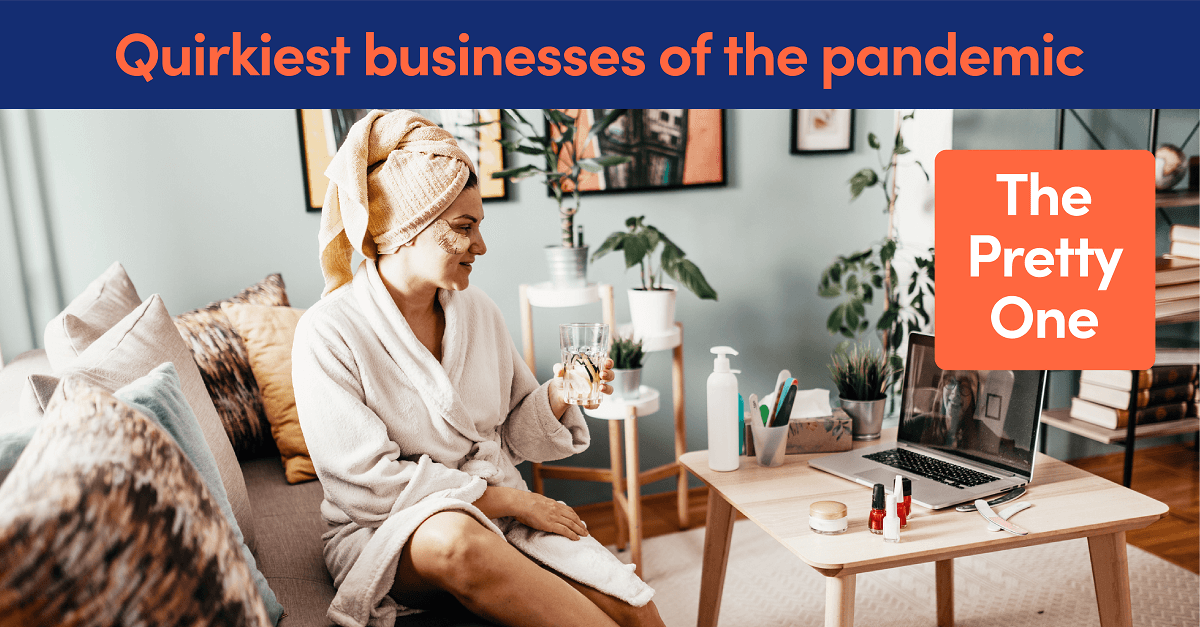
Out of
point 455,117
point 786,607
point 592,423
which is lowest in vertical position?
point 786,607

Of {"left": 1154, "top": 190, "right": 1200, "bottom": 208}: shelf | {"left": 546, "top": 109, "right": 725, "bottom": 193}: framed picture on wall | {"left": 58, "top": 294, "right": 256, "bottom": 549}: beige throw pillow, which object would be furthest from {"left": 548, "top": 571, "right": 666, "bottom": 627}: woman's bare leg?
{"left": 1154, "top": 190, "right": 1200, "bottom": 208}: shelf

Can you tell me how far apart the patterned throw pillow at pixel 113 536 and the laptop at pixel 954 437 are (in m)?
1.20

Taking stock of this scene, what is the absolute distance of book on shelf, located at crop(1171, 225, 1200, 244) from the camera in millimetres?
→ 2719

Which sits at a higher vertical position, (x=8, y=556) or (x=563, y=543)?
(x=8, y=556)

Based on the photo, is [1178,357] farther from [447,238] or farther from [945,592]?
[447,238]

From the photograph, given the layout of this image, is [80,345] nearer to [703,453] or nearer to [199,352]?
[199,352]

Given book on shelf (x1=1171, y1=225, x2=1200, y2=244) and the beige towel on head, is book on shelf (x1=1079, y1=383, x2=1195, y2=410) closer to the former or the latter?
book on shelf (x1=1171, y1=225, x2=1200, y2=244)

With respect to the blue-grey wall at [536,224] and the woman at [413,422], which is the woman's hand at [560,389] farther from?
the blue-grey wall at [536,224]

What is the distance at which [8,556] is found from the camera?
62 cm

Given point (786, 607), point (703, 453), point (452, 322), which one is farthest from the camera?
point (786, 607)

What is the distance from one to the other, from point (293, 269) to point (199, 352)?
0.58m

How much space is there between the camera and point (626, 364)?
7.90 ft

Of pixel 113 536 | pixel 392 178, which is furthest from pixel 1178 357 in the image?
pixel 113 536

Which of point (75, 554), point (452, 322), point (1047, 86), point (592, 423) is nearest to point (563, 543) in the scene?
point (452, 322)
